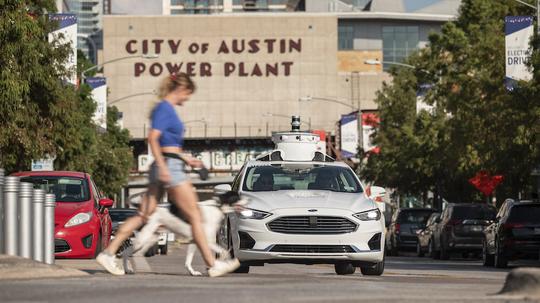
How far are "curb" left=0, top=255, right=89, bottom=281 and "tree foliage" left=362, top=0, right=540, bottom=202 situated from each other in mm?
23032

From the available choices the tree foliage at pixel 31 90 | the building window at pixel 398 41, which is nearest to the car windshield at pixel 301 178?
the tree foliage at pixel 31 90

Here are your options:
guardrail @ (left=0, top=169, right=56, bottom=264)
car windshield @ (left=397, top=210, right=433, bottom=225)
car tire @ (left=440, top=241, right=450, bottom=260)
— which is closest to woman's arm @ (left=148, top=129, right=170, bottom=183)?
guardrail @ (left=0, top=169, right=56, bottom=264)

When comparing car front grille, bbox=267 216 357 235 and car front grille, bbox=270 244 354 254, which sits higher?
car front grille, bbox=267 216 357 235

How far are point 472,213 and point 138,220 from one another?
A: 84.1 feet

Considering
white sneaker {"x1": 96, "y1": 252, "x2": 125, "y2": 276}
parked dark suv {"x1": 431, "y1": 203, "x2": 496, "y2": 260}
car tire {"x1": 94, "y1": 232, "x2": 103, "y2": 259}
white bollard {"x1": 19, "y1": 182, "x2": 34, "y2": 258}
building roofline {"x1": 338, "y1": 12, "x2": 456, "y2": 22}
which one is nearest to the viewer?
white sneaker {"x1": 96, "y1": 252, "x2": 125, "y2": 276}

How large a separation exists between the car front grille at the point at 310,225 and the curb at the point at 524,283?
6586 mm

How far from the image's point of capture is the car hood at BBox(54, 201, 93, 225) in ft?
82.2

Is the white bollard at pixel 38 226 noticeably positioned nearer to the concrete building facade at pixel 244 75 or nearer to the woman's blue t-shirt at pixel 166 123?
the woman's blue t-shirt at pixel 166 123

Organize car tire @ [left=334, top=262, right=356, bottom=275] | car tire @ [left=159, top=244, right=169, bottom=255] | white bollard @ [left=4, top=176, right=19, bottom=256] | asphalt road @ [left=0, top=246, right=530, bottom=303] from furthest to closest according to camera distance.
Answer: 1. car tire @ [left=159, top=244, right=169, bottom=255]
2. car tire @ [left=334, top=262, right=356, bottom=275]
3. white bollard @ [left=4, top=176, right=19, bottom=256]
4. asphalt road @ [left=0, top=246, right=530, bottom=303]

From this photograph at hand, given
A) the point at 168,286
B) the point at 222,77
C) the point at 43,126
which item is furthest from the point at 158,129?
the point at 222,77

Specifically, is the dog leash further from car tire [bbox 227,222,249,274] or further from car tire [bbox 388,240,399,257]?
car tire [bbox 388,240,399,257]

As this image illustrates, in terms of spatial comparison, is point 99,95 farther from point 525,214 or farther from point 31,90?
point 525,214

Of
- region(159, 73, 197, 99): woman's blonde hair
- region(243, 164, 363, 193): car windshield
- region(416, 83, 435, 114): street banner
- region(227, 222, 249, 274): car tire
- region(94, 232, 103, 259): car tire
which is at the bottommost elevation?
region(94, 232, 103, 259): car tire

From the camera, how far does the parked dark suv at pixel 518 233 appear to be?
30.9 m
